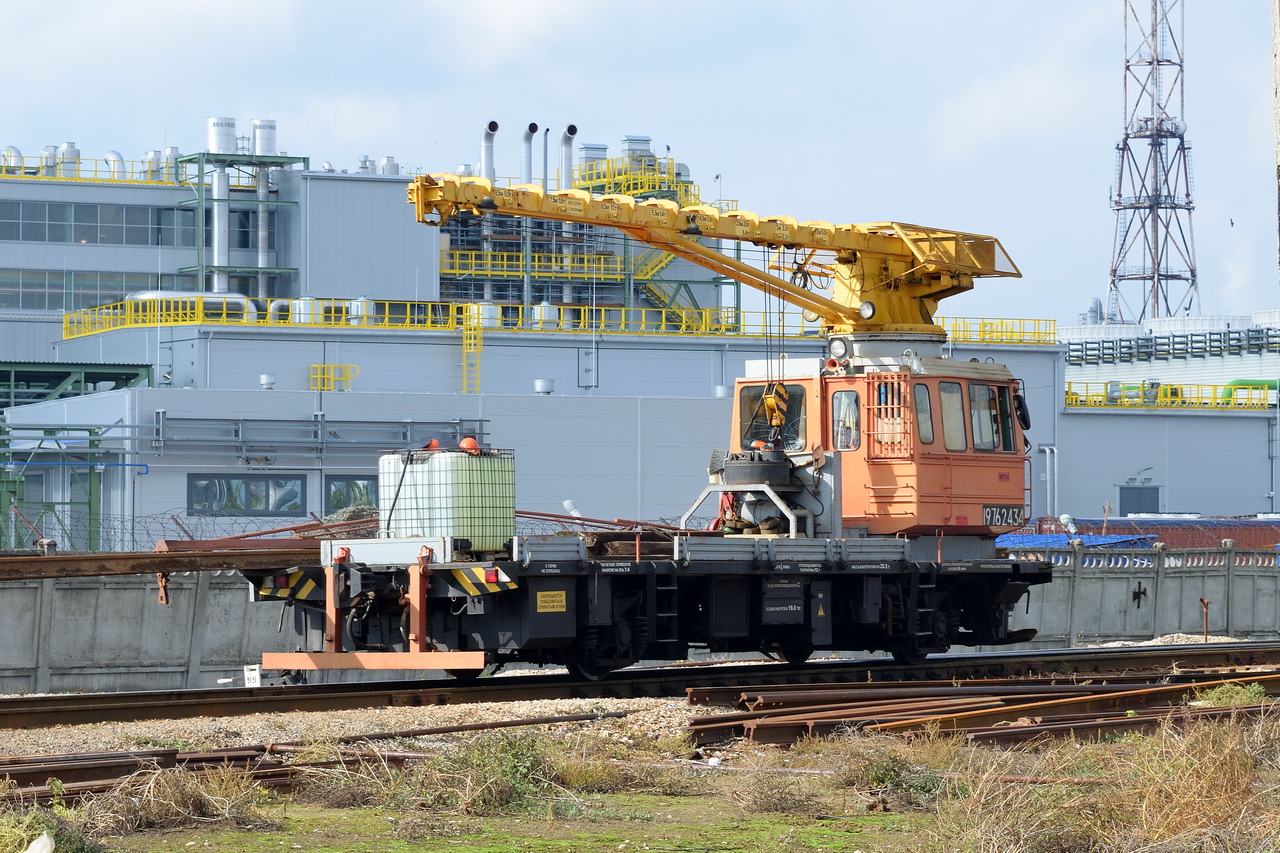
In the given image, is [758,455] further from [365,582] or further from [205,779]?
[205,779]

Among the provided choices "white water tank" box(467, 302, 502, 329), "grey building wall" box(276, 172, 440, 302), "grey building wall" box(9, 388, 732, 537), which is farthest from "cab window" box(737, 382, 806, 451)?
"grey building wall" box(276, 172, 440, 302)

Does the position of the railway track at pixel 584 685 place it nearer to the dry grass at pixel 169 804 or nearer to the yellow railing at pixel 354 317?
the dry grass at pixel 169 804

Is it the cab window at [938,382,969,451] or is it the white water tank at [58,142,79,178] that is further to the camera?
the white water tank at [58,142,79,178]

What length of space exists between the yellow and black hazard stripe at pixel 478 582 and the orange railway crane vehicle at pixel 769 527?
19 millimetres

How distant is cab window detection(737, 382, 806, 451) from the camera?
789 inches

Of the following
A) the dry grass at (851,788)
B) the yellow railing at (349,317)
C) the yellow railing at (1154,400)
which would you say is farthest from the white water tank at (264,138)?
the dry grass at (851,788)

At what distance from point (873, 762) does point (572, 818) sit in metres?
2.20

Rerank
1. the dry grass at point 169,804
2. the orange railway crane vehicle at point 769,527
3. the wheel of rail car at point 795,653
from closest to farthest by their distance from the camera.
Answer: the dry grass at point 169,804 → the orange railway crane vehicle at point 769,527 → the wheel of rail car at point 795,653

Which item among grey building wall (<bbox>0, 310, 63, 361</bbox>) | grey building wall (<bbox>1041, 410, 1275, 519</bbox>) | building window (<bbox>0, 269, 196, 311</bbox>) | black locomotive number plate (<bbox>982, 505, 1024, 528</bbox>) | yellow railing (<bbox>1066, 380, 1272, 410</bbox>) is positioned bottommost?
black locomotive number plate (<bbox>982, 505, 1024, 528</bbox>)

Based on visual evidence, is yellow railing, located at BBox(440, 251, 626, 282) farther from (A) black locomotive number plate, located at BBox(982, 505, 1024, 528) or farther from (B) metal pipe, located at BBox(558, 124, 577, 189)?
(A) black locomotive number plate, located at BBox(982, 505, 1024, 528)

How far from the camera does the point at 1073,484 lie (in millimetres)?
52594

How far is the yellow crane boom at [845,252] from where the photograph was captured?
66.0 feet

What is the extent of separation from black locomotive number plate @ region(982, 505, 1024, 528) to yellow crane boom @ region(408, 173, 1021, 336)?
2.41 metres

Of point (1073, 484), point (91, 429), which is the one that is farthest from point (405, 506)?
point (1073, 484)
